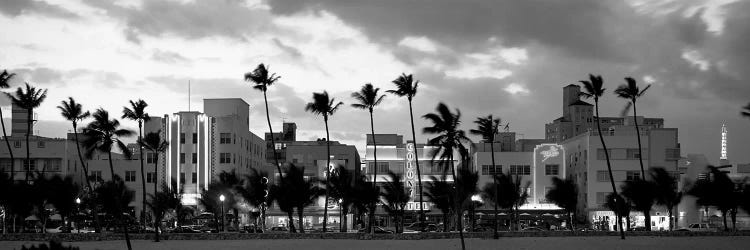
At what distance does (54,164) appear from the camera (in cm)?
11125

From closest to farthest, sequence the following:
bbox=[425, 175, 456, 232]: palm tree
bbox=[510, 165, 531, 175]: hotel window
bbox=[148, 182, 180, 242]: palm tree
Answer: bbox=[425, 175, 456, 232]: palm tree < bbox=[148, 182, 180, 242]: palm tree < bbox=[510, 165, 531, 175]: hotel window

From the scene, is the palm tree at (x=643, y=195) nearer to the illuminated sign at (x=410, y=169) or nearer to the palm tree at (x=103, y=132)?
the illuminated sign at (x=410, y=169)

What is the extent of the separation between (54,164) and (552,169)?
62332mm

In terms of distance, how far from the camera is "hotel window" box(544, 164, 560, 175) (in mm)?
111750

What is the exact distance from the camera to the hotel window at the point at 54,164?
11082cm

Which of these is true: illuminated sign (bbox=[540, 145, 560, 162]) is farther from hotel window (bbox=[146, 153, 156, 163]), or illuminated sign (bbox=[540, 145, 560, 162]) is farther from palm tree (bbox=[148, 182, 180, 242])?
hotel window (bbox=[146, 153, 156, 163])

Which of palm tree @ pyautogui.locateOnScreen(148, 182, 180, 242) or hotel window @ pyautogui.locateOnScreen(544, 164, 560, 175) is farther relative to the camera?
hotel window @ pyautogui.locateOnScreen(544, 164, 560, 175)

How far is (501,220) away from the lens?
104 m

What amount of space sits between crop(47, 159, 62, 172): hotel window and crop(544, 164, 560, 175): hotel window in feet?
199

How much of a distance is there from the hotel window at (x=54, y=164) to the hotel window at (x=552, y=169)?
199 feet

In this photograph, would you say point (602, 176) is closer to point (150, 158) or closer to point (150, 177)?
point (150, 177)

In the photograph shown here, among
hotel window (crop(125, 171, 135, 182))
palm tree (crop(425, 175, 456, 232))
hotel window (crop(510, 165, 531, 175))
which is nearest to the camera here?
palm tree (crop(425, 175, 456, 232))

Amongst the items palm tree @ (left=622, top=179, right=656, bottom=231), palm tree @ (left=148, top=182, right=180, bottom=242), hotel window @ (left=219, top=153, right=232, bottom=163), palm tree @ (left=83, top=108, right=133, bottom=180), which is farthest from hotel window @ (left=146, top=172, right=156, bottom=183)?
palm tree @ (left=622, top=179, right=656, bottom=231)

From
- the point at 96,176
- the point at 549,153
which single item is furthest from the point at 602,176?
the point at 96,176
